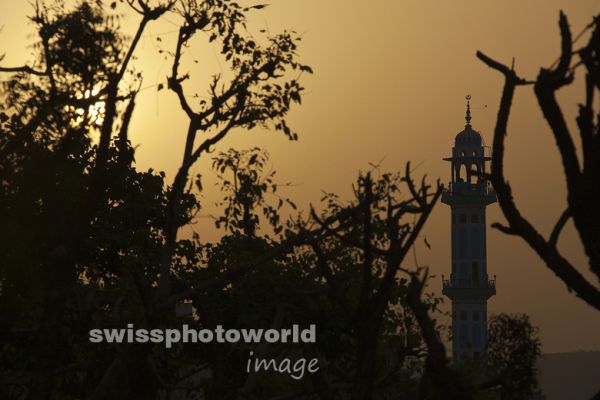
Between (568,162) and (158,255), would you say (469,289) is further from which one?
(568,162)

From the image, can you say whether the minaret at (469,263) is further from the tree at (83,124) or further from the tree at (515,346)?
the tree at (83,124)

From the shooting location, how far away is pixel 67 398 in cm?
2986

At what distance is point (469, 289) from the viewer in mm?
110312

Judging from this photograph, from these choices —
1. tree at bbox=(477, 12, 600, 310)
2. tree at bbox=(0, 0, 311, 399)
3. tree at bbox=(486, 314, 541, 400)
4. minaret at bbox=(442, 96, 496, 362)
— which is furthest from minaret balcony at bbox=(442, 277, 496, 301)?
tree at bbox=(477, 12, 600, 310)

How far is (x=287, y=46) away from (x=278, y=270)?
8.44 meters

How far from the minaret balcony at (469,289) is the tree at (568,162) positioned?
99956 millimetres

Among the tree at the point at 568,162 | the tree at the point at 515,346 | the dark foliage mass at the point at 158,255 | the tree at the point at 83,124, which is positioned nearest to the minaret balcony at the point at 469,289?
the tree at the point at 515,346

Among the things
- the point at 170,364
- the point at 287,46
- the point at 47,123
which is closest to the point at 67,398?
the point at 170,364

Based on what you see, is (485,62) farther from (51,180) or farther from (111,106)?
(51,180)

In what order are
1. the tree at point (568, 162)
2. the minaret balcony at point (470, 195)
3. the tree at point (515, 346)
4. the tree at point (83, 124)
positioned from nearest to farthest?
the tree at point (568, 162)
the tree at point (83, 124)
the tree at point (515, 346)
the minaret balcony at point (470, 195)

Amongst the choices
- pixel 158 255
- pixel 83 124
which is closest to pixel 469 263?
pixel 158 255

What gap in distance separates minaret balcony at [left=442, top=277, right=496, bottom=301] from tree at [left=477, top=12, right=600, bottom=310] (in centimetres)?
9996

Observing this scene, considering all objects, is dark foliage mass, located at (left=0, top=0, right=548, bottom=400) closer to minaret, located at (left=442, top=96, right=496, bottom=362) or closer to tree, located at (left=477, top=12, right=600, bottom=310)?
tree, located at (left=477, top=12, right=600, bottom=310)

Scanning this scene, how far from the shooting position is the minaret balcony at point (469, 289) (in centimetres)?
11031
